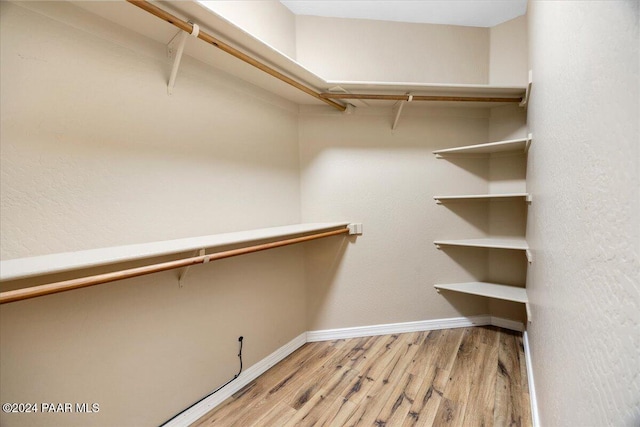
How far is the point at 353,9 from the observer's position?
2203 mm

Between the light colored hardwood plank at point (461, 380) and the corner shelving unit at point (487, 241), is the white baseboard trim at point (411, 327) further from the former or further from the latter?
the corner shelving unit at point (487, 241)

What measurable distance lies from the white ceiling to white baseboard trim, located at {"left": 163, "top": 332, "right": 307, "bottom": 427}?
104 inches

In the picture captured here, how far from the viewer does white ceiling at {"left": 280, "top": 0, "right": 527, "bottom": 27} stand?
83.6 inches

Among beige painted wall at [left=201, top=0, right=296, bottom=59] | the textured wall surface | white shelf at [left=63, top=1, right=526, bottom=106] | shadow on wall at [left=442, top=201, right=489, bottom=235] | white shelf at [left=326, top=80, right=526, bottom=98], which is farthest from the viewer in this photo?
shadow on wall at [left=442, top=201, right=489, bottom=235]

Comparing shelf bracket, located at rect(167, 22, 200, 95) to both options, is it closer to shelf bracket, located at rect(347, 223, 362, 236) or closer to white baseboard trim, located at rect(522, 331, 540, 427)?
shelf bracket, located at rect(347, 223, 362, 236)

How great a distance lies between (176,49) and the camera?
1410 millimetres

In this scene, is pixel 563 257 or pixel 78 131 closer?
pixel 563 257

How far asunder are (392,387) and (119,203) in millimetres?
1862

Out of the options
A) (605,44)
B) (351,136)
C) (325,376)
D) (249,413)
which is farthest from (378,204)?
(605,44)

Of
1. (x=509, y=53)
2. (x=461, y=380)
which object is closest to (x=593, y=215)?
(x=461, y=380)

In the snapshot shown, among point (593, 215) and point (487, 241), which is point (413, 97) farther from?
point (593, 215)

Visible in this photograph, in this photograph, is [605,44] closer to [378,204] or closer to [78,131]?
[78,131]

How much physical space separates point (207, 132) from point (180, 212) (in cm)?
50

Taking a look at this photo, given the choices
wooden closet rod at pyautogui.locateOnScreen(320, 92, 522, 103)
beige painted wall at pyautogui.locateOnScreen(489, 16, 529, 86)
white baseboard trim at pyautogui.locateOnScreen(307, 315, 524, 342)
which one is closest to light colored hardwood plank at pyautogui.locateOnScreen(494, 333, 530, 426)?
white baseboard trim at pyautogui.locateOnScreen(307, 315, 524, 342)
